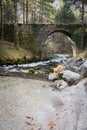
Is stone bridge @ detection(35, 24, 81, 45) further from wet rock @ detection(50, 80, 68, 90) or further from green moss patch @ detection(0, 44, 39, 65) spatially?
wet rock @ detection(50, 80, 68, 90)

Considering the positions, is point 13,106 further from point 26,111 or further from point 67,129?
point 67,129

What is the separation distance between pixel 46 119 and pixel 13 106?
6.72 feet

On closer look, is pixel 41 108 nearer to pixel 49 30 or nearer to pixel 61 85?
pixel 61 85

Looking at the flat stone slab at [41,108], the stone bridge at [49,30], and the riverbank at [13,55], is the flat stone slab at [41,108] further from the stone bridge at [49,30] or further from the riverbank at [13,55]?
the stone bridge at [49,30]

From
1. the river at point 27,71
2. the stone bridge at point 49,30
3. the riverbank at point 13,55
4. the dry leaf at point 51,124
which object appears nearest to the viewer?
the dry leaf at point 51,124

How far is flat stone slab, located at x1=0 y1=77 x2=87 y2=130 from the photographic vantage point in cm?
1012

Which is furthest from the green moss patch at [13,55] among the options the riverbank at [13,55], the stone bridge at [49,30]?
the stone bridge at [49,30]

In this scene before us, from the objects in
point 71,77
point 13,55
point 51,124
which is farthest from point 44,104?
point 13,55

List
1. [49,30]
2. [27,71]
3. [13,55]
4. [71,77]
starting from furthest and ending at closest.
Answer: [49,30]
[13,55]
[27,71]
[71,77]

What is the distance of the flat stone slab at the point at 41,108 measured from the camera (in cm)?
1012

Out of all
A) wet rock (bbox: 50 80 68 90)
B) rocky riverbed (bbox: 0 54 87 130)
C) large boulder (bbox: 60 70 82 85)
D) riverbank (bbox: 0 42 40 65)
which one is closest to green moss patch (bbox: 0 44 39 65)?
riverbank (bbox: 0 42 40 65)

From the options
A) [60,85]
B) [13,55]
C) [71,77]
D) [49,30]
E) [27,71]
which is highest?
[49,30]

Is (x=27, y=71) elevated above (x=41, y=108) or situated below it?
below

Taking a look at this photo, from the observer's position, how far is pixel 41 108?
40.1 feet
